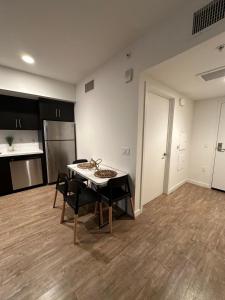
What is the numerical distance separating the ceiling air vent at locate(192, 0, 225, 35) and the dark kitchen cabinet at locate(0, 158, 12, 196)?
3.84 m

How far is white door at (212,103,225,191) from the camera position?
125 inches

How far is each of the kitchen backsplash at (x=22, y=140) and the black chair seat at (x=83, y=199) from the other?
2354mm

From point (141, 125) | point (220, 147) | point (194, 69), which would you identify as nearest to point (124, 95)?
point (141, 125)

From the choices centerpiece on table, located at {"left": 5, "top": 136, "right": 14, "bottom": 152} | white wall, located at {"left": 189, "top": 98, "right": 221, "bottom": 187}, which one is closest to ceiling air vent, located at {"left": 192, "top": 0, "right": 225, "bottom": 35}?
white wall, located at {"left": 189, "top": 98, "right": 221, "bottom": 187}

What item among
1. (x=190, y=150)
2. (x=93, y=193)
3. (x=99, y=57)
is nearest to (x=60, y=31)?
(x=99, y=57)

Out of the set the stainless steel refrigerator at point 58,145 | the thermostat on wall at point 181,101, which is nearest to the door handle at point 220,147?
the thermostat on wall at point 181,101

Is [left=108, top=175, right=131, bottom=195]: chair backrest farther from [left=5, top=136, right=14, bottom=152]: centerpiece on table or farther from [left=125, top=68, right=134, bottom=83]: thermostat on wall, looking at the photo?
[left=5, top=136, right=14, bottom=152]: centerpiece on table

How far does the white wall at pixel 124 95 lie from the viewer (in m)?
1.48

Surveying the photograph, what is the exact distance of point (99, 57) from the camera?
2.39 meters

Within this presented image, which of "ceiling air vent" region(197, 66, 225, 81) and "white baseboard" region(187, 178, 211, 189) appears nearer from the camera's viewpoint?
"ceiling air vent" region(197, 66, 225, 81)

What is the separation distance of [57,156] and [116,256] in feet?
8.96

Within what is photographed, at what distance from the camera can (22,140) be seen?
11.7ft

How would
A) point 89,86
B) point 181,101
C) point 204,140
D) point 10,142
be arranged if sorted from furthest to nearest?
point 204,140
point 10,142
point 89,86
point 181,101

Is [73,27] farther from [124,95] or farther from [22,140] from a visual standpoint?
[22,140]
